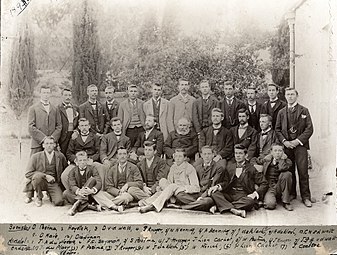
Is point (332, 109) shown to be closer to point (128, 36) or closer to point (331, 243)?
point (331, 243)

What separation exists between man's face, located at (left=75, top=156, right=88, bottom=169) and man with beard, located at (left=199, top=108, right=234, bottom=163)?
1.81ft

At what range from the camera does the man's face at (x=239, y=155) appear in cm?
225

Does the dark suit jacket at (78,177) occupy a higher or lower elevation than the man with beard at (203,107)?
lower

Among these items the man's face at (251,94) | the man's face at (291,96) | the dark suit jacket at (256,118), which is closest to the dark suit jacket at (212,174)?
the dark suit jacket at (256,118)

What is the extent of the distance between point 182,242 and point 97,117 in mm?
713

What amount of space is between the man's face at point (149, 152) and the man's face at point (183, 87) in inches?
12.0

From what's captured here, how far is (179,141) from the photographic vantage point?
2.25 metres

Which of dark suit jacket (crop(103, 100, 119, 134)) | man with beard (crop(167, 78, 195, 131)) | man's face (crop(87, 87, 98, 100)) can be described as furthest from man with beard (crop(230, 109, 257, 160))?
man's face (crop(87, 87, 98, 100))

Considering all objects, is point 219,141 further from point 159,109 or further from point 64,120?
point 64,120

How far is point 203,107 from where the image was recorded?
2258 mm

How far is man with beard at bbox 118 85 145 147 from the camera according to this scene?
2.27 metres

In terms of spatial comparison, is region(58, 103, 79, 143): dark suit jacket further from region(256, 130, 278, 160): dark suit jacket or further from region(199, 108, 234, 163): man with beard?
region(256, 130, 278, 160): dark suit jacket

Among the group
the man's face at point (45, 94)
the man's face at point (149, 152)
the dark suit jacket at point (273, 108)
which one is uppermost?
the man's face at point (45, 94)

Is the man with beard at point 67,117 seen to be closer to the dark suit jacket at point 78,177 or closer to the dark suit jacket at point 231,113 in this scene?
the dark suit jacket at point 78,177
